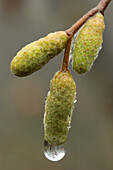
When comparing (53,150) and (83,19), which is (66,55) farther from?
(53,150)

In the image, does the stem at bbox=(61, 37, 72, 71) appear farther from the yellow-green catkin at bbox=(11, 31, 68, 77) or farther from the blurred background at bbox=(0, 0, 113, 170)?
the blurred background at bbox=(0, 0, 113, 170)

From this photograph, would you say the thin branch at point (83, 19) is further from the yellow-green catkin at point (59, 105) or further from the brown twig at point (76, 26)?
the yellow-green catkin at point (59, 105)

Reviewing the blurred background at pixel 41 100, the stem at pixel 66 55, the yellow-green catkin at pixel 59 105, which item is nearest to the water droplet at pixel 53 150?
the yellow-green catkin at pixel 59 105

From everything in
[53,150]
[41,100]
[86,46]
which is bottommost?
[53,150]

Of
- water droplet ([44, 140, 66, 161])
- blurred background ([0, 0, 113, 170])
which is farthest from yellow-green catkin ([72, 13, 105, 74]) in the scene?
blurred background ([0, 0, 113, 170])

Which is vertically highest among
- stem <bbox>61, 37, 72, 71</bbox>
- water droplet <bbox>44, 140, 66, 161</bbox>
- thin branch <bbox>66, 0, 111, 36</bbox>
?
thin branch <bbox>66, 0, 111, 36</bbox>

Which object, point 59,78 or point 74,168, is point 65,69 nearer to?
point 59,78

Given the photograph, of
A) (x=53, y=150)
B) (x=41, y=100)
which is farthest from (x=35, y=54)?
(x=41, y=100)
